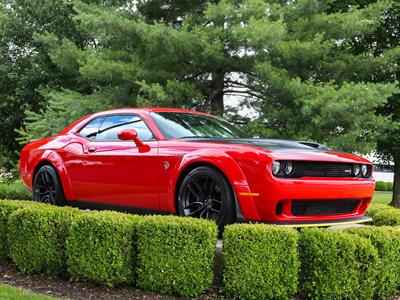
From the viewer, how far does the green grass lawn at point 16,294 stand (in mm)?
4699

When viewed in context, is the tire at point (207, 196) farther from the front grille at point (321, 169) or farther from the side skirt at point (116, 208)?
the front grille at point (321, 169)

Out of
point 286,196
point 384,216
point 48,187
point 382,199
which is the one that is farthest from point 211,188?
point 382,199

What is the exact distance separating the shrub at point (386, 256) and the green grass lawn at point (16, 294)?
3.11 metres

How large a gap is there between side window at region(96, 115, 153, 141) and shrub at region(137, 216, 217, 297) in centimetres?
154

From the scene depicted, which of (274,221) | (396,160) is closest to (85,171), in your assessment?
(274,221)

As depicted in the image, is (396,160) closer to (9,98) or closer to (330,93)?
(330,93)

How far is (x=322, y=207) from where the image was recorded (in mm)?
5551

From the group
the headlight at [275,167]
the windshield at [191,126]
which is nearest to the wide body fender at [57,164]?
the windshield at [191,126]

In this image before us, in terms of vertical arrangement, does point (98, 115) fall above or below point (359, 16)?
below

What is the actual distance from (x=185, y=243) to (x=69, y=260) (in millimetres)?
1235

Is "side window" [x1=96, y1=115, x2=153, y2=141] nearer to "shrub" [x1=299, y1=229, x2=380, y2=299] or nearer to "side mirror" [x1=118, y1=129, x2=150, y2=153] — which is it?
"side mirror" [x1=118, y1=129, x2=150, y2=153]

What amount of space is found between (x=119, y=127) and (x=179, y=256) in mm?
2324

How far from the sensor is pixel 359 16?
1297cm

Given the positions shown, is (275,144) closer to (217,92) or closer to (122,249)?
(122,249)
